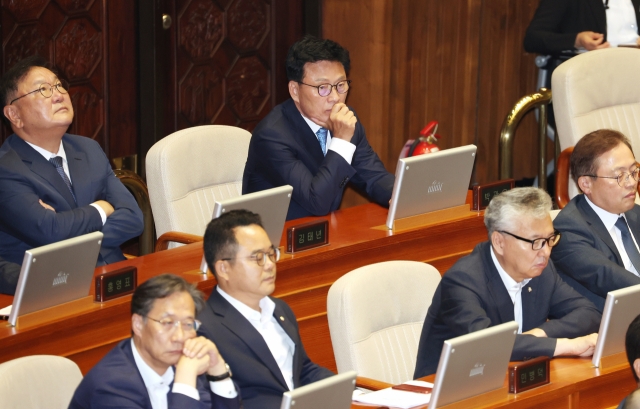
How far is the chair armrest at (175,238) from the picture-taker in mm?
3964

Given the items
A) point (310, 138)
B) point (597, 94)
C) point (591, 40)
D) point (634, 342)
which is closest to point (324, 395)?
point (634, 342)

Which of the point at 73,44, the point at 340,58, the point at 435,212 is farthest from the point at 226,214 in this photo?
the point at 73,44

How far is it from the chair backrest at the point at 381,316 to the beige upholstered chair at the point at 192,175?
970mm

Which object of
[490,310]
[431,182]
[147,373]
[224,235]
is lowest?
[490,310]

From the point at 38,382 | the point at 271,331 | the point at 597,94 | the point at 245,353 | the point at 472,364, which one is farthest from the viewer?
the point at 597,94

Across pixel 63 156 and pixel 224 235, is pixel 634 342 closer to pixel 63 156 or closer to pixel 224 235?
pixel 224 235

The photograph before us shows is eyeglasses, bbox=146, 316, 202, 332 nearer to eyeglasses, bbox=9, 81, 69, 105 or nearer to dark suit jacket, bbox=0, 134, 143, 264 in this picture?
dark suit jacket, bbox=0, 134, 143, 264

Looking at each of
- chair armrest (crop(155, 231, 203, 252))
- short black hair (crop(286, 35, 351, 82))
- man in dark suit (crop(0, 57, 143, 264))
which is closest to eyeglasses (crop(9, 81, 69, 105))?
man in dark suit (crop(0, 57, 143, 264))

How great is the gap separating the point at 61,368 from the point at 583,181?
2.01m

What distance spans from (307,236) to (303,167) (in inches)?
21.0

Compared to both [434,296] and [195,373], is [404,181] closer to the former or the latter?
[434,296]

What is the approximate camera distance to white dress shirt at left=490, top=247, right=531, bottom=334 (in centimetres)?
326

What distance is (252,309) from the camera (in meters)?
2.90

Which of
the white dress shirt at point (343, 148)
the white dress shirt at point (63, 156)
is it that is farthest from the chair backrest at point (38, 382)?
the white dress shirt at point (343, 148)
